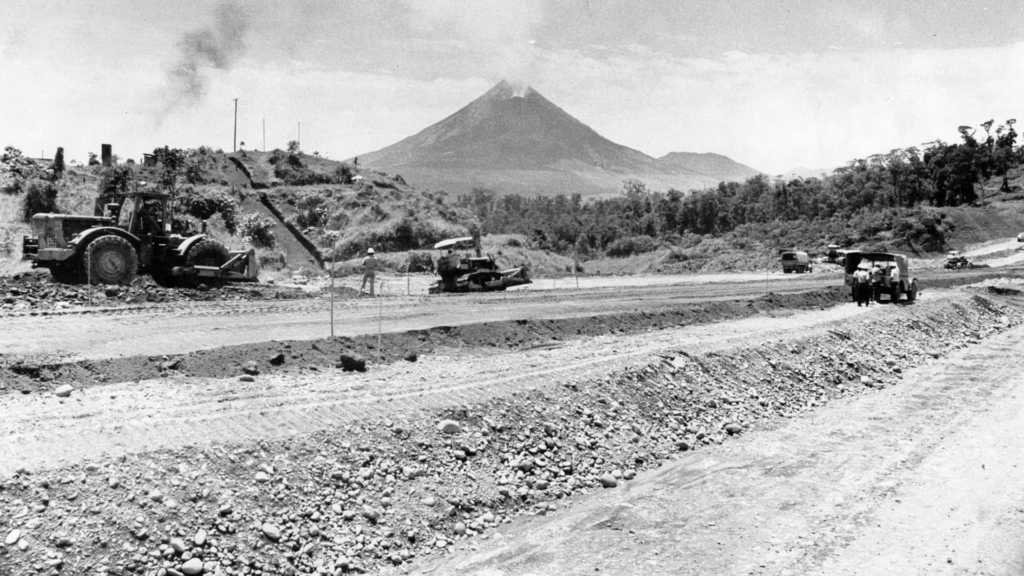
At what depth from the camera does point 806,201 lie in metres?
94.1

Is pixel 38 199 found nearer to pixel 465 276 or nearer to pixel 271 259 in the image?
pixel 271 259

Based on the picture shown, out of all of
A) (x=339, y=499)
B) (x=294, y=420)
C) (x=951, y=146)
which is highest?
(x=951, y=146)

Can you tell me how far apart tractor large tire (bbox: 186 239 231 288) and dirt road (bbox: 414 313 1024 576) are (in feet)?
51.2

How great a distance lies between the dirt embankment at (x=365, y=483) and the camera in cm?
664

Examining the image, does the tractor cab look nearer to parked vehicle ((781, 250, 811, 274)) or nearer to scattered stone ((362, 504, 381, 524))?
scattered stone ((362, 504, 381, 524))

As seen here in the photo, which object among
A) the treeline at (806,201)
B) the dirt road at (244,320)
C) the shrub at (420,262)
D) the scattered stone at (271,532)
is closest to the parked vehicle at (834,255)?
the treeline at (806,201)

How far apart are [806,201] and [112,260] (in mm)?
86122

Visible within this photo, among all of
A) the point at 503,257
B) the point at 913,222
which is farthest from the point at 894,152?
the point at 503,257

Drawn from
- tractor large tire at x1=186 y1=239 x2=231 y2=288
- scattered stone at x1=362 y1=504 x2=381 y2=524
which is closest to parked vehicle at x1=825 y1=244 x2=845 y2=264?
tractor large tire at x1=186 y1=239 x2=231 y2=288

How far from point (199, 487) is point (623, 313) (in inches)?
572

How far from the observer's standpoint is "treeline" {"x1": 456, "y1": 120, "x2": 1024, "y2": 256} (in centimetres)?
8406

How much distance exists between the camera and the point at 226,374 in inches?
428

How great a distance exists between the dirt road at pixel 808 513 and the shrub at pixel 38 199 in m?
28.4

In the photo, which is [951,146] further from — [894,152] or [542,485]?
[542,485]
